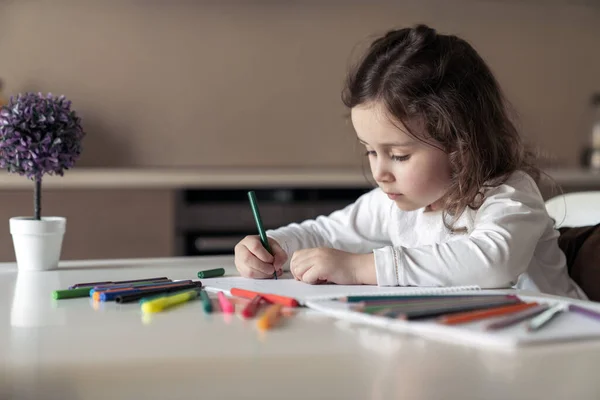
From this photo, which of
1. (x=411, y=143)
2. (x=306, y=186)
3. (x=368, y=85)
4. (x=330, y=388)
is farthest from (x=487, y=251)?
(x=306, y=186)

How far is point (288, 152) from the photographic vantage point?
3.28 m

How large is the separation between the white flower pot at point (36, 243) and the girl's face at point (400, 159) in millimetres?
523

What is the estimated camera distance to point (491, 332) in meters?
0.58

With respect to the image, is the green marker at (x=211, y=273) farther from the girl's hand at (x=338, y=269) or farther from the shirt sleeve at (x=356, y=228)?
the shirt sleeve at (x=356, y=228)

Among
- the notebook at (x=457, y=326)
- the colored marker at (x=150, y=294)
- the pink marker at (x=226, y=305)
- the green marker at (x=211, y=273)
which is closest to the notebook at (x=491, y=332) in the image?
the notebook at (x=457, y=326)

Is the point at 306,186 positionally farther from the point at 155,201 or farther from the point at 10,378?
the point at 10,378

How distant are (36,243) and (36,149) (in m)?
0.15

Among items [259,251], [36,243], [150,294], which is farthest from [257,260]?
[36,243]

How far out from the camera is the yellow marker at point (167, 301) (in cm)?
70

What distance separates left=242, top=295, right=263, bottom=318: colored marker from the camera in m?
0.68

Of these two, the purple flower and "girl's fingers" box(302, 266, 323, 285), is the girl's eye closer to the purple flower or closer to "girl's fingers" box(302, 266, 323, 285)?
"girl's fingers" box(302, 266, 323, 285)

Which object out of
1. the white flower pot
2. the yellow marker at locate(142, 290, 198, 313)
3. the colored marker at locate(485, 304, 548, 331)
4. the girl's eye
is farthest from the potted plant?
the colored marker at locate(485, 304, 548, 331)

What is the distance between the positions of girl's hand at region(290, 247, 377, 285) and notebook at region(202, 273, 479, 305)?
0.02 meters

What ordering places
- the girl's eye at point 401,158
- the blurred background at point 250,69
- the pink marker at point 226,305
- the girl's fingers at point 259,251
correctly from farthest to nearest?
1. the blurred background at point 250,69
2. the girl's eye at point 401,158
3. the girl's fingers at point 259,251
4. the pink marker at point 226,305
